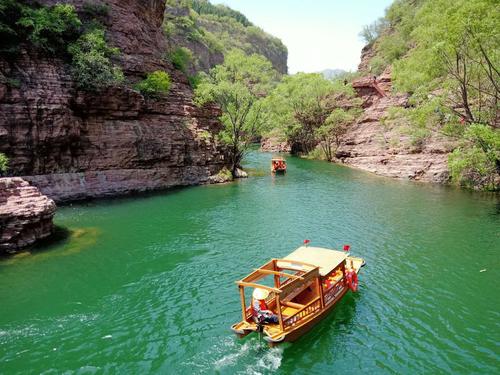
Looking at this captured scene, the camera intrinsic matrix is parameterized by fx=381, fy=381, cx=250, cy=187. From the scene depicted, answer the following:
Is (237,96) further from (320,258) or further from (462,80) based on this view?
(320,258)

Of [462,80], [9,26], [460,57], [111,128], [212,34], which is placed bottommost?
[111,128]

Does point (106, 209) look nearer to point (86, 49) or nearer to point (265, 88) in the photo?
point (86, 49)

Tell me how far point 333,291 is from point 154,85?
31343mm

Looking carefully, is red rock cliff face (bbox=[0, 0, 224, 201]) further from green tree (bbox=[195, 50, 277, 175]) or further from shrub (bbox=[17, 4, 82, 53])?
green tree (bbox=[195, 50, 277, 175])

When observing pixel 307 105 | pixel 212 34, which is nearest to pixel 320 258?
pixel 307 105

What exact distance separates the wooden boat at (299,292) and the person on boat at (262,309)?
111 mm

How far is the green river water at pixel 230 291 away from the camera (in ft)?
40.6

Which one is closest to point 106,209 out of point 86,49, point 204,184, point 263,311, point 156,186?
point 156,186

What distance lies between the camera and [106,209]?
3047 centimetres

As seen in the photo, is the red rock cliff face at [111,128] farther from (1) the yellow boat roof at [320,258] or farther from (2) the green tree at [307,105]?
(2) the green tree at [307,105]

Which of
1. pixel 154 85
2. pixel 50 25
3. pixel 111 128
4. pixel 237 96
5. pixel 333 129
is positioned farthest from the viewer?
pixel 333 129

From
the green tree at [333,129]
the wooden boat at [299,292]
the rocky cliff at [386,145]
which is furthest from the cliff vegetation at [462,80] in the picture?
the green tree at [333,129]

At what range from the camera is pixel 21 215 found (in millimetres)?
21141

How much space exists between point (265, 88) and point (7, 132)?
96.2ft
